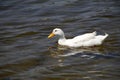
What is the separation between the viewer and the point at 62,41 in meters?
14.1

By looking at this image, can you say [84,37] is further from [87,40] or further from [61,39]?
[61,39]

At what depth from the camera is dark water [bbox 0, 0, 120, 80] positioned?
36.7ft

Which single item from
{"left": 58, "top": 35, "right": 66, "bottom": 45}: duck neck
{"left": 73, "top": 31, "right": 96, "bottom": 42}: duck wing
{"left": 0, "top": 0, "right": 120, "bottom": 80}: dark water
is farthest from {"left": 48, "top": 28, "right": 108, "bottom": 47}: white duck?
{"left": 58, "top": 35, "right": 66, "bottom": 45}: duck neck

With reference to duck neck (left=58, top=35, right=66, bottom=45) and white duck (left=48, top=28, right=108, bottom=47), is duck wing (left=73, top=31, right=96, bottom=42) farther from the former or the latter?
duck neck (left=58, top=35, right=66, bottom=45)

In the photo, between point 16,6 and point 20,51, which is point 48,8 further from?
point 20,51

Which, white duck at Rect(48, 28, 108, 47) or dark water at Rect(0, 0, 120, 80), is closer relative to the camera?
dark water at Rect(0, 0, 120, 80)

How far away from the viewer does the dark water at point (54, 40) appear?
11188 millimetres

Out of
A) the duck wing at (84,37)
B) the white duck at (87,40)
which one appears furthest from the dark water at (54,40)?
the duck wing at (84,37)

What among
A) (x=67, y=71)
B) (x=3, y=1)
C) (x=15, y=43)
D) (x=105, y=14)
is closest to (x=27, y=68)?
(x=67, y=71)

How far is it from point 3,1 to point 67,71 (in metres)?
10.1

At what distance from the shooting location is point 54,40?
14820 mm

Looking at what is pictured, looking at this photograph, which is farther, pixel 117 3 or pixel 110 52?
pixel 117 3

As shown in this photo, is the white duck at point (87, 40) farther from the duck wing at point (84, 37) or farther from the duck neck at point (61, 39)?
the duck neck at point (61, 39)

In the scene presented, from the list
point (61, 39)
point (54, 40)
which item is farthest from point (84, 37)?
point (54, 40)
